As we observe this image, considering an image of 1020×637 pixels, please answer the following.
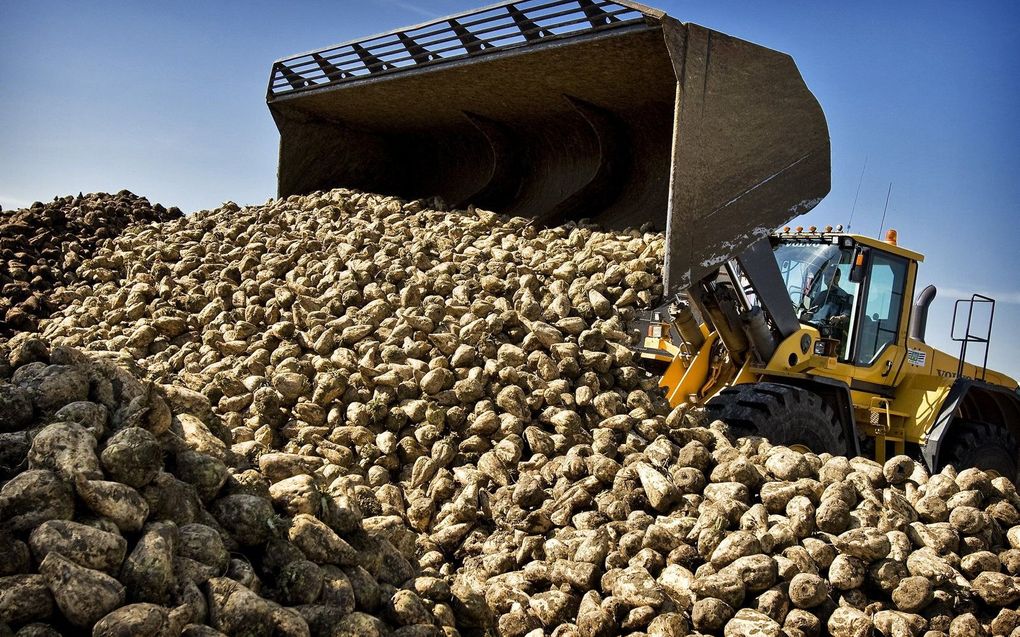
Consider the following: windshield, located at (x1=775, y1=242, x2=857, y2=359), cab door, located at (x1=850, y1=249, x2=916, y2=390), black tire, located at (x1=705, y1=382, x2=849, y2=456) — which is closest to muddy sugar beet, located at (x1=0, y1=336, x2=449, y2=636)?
black tire, located at (x1=705, y1=382, x2=849, y2=456)

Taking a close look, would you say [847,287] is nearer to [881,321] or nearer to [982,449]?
[881,321]

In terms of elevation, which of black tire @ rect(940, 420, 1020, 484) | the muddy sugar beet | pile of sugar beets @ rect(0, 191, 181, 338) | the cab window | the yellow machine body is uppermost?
pile of sugar beets @ rect(0, 191, 181, 338)

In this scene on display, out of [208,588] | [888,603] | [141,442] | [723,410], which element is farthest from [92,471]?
[723,410]

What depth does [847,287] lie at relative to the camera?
16.5 ft

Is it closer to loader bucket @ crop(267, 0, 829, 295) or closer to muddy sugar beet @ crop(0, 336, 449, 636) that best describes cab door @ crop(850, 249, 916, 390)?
loader bucket @ crop(267, 0, 829, 295)

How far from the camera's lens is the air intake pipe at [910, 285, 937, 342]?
5.40 m

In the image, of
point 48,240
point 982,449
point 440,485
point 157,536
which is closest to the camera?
point 157,536

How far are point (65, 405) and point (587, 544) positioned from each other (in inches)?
69.9

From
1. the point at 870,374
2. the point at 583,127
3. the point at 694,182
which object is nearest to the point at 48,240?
the point at 583,127

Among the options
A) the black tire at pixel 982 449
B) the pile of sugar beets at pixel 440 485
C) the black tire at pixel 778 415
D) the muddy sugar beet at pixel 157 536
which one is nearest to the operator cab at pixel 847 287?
the black tire at pixel 778 415

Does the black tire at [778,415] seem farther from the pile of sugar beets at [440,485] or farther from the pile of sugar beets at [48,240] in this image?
A: the pile of sugar beets at [48,240]

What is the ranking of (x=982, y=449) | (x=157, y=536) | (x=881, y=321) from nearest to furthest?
(x=157, y=536)
(x=881, y=321)
(x=982, y=449)

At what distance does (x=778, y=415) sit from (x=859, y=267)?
1.30 meters

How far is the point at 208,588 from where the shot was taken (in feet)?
7.09
